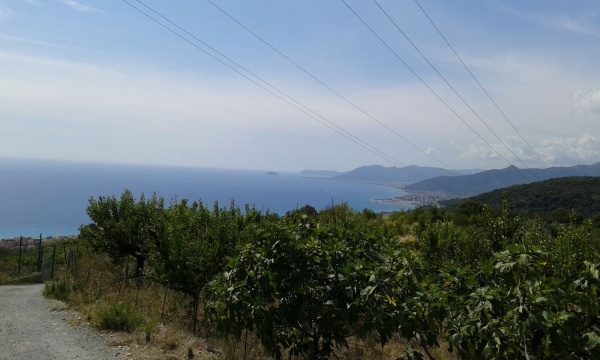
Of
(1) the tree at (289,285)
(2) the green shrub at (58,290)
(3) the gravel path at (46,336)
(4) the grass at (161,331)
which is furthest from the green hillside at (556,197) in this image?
(1) the tree at (289,285)

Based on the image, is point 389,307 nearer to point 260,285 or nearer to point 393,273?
point 393,273

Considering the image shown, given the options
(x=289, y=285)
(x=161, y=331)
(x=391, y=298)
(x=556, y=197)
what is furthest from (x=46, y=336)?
(x=556, y=197)

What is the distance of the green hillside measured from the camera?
161 feet

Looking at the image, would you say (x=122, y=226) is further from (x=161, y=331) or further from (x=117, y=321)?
(x=161, y=331)

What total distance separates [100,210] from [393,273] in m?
22.0

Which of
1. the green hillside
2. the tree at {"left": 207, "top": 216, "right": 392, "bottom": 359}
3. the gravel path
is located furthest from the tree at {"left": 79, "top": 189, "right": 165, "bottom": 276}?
the green hillside

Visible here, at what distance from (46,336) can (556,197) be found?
2356 inches

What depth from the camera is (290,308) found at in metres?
5.30

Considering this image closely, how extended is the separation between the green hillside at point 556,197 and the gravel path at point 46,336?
44.5 meters

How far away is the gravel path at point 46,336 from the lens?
32.5 ft

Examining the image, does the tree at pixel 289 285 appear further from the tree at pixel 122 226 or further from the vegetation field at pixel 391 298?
the tree at pixel 122 226

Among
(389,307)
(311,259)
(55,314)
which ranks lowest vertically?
(55,314)

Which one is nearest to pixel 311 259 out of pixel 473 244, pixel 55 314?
pixel 473 244

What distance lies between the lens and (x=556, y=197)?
53500 mm
